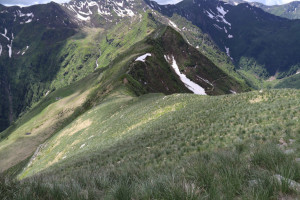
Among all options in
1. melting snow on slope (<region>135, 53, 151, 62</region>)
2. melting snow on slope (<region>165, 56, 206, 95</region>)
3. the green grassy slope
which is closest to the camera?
the green grassy slope

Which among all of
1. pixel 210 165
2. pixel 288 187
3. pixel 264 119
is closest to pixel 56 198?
pixel 210 165

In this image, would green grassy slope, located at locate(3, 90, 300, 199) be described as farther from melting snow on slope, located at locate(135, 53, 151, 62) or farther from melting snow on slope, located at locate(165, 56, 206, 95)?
melting snow on slope, located at locate(165, 56, 206, 95)

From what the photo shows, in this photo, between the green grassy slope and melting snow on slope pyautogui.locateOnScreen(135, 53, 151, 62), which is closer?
the green grassy slope

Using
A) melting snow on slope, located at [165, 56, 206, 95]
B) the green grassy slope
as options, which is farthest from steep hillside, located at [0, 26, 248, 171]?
the green grassy slope

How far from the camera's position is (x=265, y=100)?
18.8 m

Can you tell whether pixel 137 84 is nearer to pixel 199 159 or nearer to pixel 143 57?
pixel 143 57

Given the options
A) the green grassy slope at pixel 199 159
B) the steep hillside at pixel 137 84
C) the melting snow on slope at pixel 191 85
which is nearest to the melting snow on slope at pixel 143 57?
the steep hillside at pixel 137 84

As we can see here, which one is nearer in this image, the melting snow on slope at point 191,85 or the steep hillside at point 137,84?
the steep hillside at point 137,84

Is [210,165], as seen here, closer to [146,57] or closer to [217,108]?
[217,108]

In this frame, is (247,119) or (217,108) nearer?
(247,119)

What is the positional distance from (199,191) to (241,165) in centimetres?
163

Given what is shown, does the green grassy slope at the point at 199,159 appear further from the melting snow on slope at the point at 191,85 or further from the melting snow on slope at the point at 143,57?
the melting snow on slope at the point at 191,85

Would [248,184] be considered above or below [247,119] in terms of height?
above

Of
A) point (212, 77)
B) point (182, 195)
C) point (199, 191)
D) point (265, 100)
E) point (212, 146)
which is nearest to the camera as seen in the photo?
point (182, 195)
